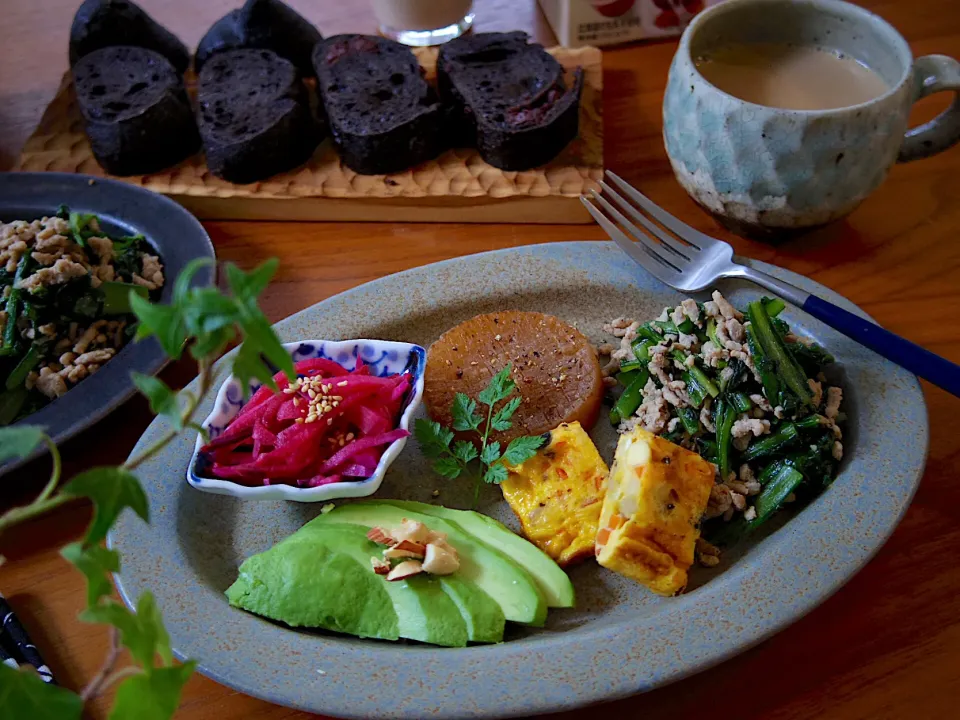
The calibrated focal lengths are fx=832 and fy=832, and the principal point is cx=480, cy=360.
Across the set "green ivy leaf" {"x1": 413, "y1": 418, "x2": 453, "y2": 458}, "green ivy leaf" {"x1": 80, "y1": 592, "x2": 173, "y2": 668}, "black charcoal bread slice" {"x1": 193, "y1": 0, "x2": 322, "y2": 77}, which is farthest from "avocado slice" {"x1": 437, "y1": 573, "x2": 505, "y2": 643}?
"black charcoal bread slice" {"x1": 193, "y1": 0, "x2": 322, "y2": 77}

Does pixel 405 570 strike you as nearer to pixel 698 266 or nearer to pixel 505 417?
pixel 505 417

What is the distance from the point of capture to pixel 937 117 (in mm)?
1779

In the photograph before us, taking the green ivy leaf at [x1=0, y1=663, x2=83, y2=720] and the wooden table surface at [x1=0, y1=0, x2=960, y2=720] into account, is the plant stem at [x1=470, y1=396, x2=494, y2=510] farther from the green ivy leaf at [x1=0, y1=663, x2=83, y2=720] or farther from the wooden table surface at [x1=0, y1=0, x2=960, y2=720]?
the green ivy leaf at [x1=0, y1=663, x2=83, y2=720]

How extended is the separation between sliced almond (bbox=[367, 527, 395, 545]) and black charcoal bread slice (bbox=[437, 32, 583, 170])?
112 centimetres

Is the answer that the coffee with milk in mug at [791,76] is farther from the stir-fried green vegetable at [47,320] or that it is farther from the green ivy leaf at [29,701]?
the green ivy leaf at [29,701]

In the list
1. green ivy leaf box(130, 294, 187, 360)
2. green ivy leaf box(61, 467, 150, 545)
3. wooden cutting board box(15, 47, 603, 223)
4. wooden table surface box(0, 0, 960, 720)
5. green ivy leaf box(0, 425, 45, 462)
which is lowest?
wooden table surface box(0, 0, 960, 720)

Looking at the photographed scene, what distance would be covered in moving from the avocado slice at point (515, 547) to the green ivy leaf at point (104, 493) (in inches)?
29.8

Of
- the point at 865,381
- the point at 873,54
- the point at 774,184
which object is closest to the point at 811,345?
the point at 865,381

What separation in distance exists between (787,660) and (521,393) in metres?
0.65

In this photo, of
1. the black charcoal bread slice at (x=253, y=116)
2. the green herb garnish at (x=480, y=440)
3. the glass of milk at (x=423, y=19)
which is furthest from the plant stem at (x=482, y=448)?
the glass of milk at (x=423, y=19)

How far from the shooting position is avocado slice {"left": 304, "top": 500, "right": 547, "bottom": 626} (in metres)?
1.25

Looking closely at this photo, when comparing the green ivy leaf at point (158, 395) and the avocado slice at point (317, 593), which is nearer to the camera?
the green ivy leaf at point (158, 395)

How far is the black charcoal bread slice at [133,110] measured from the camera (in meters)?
2.13

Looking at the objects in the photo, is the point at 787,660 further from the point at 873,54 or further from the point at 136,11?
the point at 136,11
